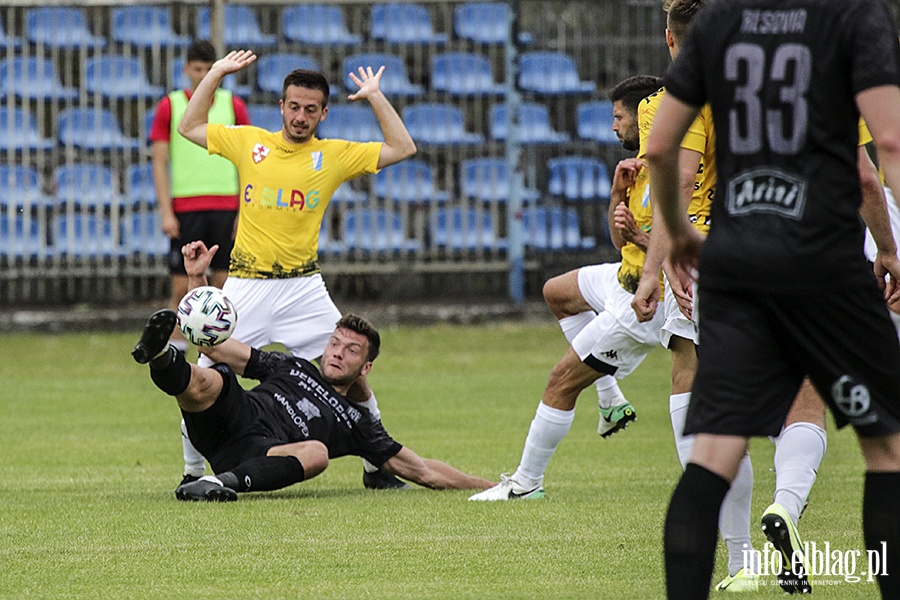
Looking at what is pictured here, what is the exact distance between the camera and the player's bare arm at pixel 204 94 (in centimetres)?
826

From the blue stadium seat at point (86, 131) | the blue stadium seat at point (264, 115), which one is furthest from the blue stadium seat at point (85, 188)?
the blue stadium seat at point (264, 115)

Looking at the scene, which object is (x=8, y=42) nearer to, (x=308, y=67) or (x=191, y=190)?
(x=308, y=67)

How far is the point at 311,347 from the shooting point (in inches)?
340

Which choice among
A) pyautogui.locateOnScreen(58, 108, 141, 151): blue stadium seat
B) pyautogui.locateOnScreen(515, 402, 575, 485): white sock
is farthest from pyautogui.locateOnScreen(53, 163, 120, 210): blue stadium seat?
pyautogui.locateOnScreen(515, 402, 575, 485): white sock

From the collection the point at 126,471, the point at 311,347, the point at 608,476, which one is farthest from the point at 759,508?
the point at 126,471

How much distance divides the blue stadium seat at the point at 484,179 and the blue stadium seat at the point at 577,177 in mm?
301

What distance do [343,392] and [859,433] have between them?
14.9 feet

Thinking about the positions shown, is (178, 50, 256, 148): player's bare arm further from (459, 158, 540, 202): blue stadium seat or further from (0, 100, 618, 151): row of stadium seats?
(459, 158, 540, 202): blue stadium seat

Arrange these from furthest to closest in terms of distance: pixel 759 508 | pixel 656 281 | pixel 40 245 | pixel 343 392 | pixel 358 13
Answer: pixel 358 13
pixel 40 245
pixel 343 392
pixel 759 508
pixel 656 281

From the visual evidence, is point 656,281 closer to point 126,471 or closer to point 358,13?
point 126,471

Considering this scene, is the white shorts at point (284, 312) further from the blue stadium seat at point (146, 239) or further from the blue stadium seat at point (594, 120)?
the blue stadium seat at point (594, 120)

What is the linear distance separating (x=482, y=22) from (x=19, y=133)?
5878 millimetres

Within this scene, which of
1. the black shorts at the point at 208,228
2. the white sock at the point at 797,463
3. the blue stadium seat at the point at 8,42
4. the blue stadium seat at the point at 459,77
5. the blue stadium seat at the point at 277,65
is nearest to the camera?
the white sock at the point at 797,463

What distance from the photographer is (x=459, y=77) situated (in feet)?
60.1
